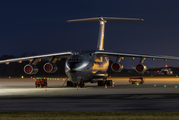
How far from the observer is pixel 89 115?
43.6ft

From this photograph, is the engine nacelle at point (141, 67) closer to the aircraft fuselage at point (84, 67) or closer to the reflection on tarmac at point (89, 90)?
the reflection on tarmac at point (89, 90)

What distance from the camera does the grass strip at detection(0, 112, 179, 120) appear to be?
12.3 m

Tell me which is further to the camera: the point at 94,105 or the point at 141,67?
the point at 141,67

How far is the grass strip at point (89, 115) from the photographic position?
12328 millimetres

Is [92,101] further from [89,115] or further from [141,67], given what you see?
[141,67]

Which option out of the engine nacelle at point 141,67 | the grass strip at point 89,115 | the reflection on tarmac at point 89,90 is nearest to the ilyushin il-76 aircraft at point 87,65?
the engine nacelle at point 141,67

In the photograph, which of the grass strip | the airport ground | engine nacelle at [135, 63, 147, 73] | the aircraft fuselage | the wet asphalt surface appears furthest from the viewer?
engine nacelle at [135, 63, 147, 73]

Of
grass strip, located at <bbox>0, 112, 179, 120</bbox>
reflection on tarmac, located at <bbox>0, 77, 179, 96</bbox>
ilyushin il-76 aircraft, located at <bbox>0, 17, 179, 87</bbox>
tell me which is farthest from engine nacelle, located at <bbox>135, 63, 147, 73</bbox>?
grass strip, located at <bbox>0, 112, 179, 120</bbox>

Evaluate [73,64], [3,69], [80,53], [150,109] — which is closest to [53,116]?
[150,109]

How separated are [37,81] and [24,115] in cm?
2242

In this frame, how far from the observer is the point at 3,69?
133 meters

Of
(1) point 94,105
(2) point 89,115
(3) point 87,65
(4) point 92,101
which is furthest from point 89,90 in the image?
(2) point 89,115

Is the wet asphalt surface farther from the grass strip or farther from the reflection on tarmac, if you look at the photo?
→ the reflection on tarmac

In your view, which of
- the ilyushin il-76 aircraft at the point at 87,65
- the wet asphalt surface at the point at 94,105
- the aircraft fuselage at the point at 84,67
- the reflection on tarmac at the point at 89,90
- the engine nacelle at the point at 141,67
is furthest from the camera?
the engine nacelle at the point at 141,67
